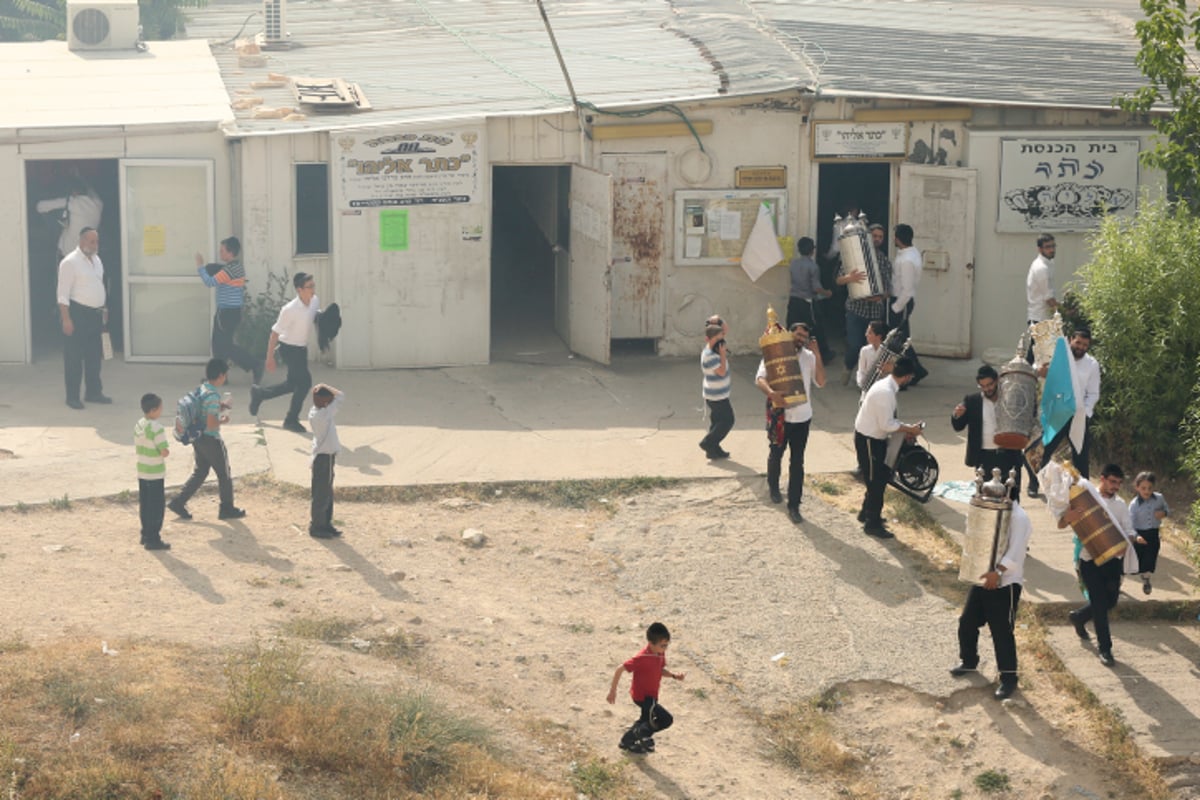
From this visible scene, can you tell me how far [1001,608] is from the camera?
9.84 m

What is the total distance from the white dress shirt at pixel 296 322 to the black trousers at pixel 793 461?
420 cm

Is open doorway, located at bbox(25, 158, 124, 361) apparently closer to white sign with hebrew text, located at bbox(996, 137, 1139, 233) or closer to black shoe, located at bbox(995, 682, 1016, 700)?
white sign with hebrew text, located at bbox(996, 137, 1139, 233)

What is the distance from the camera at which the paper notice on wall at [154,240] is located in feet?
52.9

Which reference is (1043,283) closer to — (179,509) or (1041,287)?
(1041,287)

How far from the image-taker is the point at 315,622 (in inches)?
406

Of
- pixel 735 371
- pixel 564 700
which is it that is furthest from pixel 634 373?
pixel 564 700

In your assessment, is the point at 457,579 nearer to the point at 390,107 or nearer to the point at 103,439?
the point at 103,439

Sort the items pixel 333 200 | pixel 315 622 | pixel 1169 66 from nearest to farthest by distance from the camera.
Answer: pixel 315 622
pixel 1169 66
pixel 333 200

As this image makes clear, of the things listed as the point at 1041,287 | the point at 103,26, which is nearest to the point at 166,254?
the point at 103,26

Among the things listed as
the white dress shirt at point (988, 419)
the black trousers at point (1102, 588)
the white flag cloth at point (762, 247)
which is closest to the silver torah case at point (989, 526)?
the black trousers at point (1102, 588)

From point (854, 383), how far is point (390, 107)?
217 inches

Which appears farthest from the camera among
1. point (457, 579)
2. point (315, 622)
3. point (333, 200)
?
point (333, 200)

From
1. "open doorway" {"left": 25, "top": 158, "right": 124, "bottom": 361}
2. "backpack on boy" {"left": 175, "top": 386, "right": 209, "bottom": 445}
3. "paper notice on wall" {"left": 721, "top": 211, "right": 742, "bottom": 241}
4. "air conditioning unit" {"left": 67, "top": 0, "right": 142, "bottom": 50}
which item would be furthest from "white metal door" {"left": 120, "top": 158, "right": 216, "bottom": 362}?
"paper notice on wall" {"left": 721, "top": 211, "right": 742, "bottom": 241}

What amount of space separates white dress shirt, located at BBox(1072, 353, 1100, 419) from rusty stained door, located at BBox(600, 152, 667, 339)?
5.51 metres
